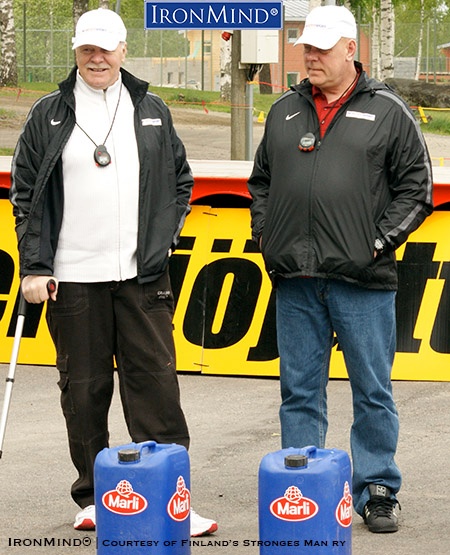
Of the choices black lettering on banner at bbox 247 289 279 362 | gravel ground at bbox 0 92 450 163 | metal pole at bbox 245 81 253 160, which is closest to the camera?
black lettering on banner at bbox 247 289 279 362

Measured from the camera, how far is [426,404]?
756cm

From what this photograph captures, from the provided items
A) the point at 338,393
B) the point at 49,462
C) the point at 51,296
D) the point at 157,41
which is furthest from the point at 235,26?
the point at 157,41

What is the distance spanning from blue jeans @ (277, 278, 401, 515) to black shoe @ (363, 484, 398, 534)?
0.03 meters

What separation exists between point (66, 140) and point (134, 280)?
624mm

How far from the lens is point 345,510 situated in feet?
13.9

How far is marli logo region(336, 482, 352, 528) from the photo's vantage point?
4.19m

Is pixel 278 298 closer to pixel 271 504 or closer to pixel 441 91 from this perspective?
pixel 271 504

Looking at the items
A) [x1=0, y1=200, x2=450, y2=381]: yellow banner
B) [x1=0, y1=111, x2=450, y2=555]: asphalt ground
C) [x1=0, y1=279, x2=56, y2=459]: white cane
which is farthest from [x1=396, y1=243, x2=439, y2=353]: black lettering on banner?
[x1=0, y1=279, x2=56, y2=459]: white cane

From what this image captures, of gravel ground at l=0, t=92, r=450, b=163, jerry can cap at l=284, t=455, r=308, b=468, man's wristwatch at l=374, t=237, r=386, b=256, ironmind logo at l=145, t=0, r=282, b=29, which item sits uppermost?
ironmind logo at l=145, t=0, r=282, b=29

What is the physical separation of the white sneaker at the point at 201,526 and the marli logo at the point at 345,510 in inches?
41.0

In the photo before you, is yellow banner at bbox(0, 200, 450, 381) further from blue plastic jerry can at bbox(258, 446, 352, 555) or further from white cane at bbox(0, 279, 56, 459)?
blue plastic jerry can at bbox(258, 446, 352, 555)

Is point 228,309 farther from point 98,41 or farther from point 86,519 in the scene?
point 98,41

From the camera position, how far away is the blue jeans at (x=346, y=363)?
5188mm

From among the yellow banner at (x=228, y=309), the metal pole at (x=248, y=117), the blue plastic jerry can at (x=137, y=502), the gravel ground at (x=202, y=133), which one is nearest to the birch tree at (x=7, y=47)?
the gravel ground at (x=202, y=133)
